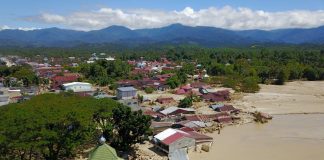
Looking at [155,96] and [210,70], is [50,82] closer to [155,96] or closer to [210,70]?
[155,96]

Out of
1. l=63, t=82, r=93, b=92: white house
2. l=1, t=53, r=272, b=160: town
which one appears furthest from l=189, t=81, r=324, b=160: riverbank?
l=63, t=82, r=93, b=92: white house

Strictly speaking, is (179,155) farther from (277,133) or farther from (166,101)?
(166,101)

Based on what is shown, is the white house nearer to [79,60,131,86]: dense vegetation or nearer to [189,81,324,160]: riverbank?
[79,60,131,86]: dense vegetation

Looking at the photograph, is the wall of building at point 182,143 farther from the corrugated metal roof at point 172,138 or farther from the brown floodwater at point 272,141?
the brown floodwater at point 272,141

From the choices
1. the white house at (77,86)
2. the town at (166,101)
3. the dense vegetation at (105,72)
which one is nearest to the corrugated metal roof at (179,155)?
the town at (166,101)

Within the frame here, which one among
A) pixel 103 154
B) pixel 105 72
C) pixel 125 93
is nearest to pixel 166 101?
pixel 125 93
